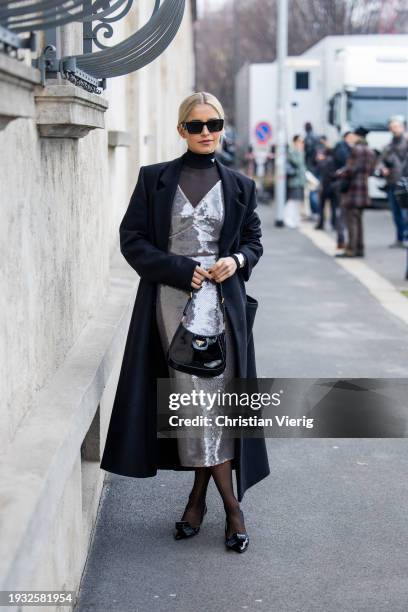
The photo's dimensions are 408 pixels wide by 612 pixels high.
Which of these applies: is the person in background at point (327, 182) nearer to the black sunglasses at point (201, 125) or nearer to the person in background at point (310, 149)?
the person in background at point (310, 149)

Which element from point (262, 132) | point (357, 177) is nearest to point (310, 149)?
point (262, 132)

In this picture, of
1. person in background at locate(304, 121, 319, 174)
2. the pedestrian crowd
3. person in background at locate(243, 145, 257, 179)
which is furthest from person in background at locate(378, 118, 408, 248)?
person in background at locate(243, 145, 257, 179)

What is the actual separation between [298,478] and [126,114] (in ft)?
17.7

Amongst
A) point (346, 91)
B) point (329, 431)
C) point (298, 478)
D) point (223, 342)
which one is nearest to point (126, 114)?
point (329, 431)

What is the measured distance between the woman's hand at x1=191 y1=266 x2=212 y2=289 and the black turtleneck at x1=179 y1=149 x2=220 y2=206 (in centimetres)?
28

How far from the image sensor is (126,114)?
→ 1043 cm

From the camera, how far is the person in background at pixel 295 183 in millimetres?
22312

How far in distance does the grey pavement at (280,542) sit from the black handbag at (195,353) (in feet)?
2.52

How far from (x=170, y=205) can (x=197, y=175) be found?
0.57ft

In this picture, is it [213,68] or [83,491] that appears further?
[213,68]

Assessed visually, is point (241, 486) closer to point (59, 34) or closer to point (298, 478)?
point (298, 478)

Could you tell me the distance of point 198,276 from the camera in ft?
14.9

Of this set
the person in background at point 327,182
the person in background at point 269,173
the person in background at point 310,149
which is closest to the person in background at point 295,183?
the person in background at point 327,182

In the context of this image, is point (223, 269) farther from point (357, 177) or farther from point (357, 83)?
point (357, 83)
